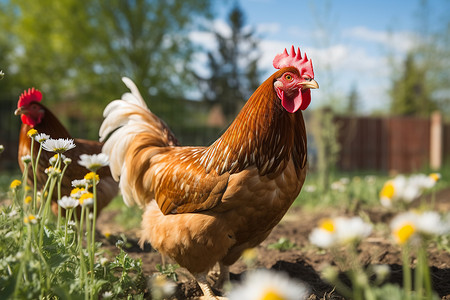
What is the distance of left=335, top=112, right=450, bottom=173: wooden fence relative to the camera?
1583cm

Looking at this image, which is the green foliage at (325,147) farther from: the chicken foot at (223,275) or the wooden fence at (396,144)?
the wooden fence at (396,144)

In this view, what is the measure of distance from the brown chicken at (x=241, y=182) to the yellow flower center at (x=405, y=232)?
122 centimetres

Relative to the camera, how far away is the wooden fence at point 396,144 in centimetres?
1583

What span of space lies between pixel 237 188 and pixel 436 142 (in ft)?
53.8

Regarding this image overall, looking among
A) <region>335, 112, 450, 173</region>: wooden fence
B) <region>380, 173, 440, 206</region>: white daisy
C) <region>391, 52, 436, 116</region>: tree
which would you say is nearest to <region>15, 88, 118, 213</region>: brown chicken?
<region>380, 173, 440, 206</region>: white daisy

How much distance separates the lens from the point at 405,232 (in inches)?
41.9

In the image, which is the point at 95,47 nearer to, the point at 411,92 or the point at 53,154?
the point at 53,154

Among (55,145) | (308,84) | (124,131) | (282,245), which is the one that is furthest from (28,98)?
(282,245)

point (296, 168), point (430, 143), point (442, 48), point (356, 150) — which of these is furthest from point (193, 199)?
point (442, 48)

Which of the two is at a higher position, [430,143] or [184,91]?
[184,91]

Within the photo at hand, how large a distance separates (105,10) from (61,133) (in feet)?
52.1

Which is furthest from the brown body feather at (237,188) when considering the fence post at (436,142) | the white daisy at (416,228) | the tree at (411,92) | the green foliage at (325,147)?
the tree at (411,92)

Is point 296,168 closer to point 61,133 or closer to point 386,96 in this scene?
point 61,133

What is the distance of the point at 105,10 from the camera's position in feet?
57.3
